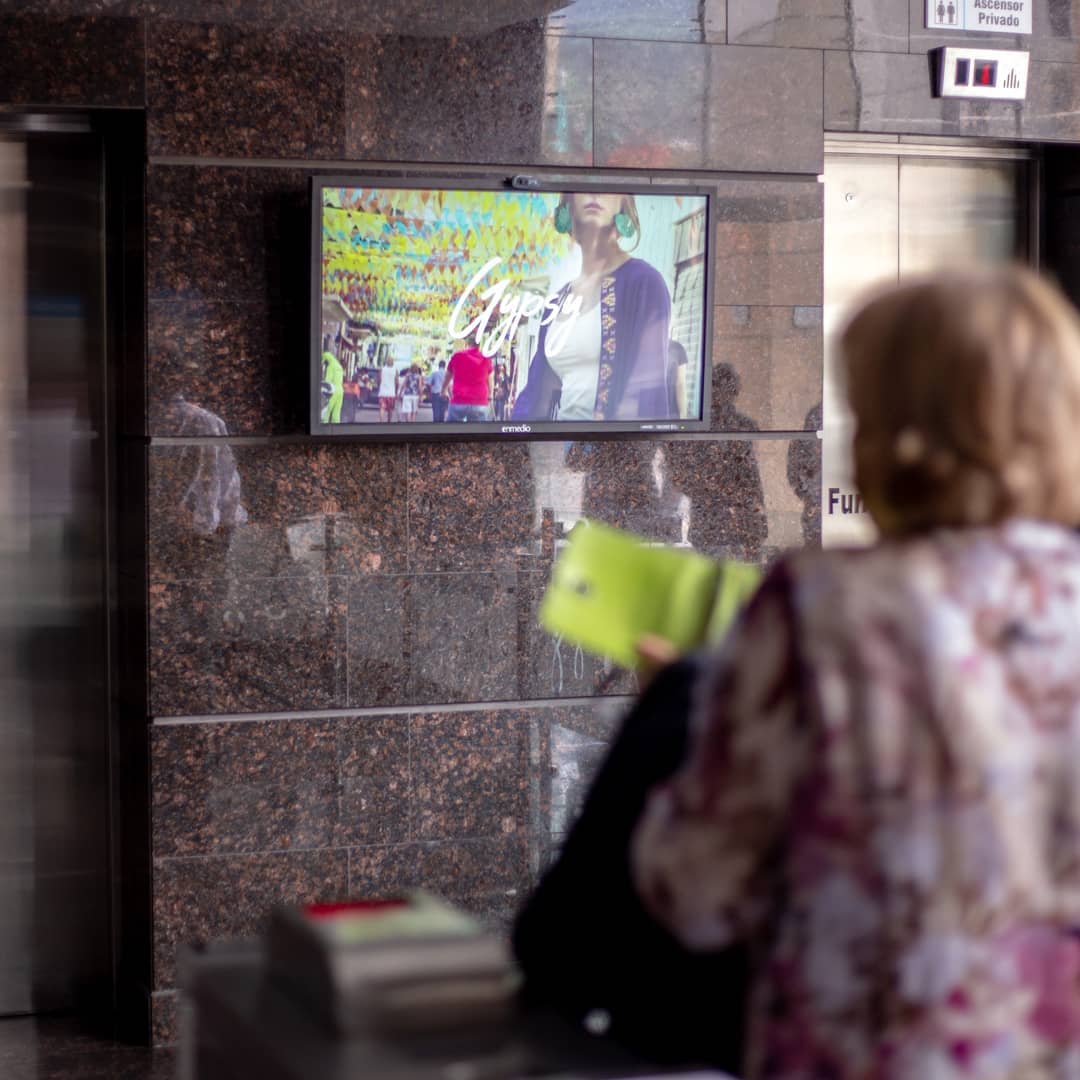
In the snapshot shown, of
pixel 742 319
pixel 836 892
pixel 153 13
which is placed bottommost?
pixel 836 892

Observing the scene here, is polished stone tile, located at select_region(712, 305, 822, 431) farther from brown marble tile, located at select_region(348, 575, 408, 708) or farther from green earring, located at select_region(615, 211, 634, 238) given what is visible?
brown marble tile, located at select_region(348, 575, 408, 708)

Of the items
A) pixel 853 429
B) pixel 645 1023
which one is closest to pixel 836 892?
→ pixel 645 1023

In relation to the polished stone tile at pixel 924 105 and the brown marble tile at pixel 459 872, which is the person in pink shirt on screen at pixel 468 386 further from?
the polished stone tile at pixel 924 105

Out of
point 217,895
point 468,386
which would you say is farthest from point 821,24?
point 217,895

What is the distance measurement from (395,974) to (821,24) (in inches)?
162

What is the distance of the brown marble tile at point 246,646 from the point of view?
454cm

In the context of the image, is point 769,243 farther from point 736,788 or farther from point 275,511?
point 736,788

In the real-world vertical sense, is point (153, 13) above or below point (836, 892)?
above

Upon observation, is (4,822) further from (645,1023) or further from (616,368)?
(645,1023)

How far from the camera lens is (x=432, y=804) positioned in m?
4.79

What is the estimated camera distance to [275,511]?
4605mm

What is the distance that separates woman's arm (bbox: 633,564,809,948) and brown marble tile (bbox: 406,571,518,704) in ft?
10.7

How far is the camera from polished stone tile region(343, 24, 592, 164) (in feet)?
15.2

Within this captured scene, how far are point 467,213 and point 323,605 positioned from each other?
120cm
